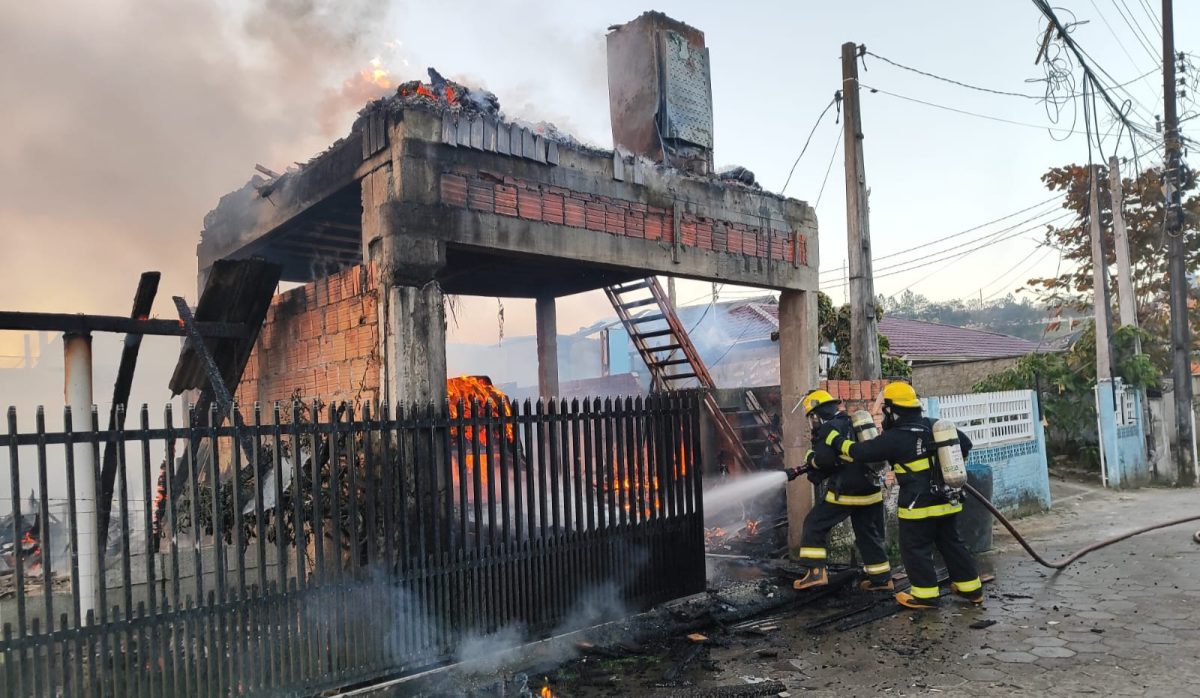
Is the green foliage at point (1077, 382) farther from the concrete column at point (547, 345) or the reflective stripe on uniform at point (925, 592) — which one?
the reflective stripe on uniform at point (925, 592)

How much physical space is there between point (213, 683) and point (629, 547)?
3.40 metres

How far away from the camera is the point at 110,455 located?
5.11m

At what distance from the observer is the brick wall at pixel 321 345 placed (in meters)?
6.09

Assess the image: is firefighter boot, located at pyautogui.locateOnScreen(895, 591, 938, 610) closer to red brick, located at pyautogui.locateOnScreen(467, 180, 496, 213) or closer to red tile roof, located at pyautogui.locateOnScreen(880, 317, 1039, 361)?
red brick, located at pyautogui.locateOnScreen(467, 180, 496, 213)

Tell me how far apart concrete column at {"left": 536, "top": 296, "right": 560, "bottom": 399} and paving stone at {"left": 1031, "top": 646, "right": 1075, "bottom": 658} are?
7.24 meters

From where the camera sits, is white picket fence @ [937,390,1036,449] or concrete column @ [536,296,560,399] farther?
concrete column @ [536,296,560,399]

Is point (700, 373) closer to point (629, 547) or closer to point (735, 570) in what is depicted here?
point (735, 570)

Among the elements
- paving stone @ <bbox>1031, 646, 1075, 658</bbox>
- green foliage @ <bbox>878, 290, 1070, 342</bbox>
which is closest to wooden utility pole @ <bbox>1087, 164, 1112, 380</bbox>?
paving stone @ <bbox>1031, 646, 1075, 658</bbox>

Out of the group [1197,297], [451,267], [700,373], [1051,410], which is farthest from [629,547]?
[1197,297]

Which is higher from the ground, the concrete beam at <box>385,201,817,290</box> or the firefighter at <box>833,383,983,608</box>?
the concrete beam at <box>385,201,817,290</box>

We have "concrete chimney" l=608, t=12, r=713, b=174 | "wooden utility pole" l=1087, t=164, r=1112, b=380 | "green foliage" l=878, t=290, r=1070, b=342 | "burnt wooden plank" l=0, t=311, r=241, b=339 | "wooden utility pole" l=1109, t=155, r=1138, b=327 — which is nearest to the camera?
"burnt wooden plank" l=0, t=311, r=241, b=339

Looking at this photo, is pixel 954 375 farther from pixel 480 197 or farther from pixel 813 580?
pixel 480 197

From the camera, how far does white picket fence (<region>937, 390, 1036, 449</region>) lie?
434 inches

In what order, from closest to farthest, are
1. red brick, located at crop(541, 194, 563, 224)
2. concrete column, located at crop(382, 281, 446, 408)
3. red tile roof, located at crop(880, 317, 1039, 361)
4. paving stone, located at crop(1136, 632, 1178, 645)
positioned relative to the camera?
paving stone, located at crop(1136, 632, 1178, 645) → concrete column, located at crop(382, 281, 446, 408) → red brick, located at crop(541, 194, 563, 224) → red tile roof, located at crop(880, 317, 1039, 361)
